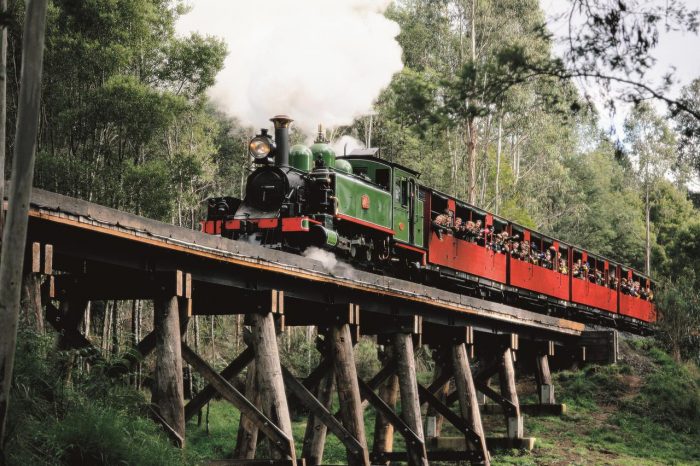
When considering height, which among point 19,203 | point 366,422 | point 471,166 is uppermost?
point 471,166

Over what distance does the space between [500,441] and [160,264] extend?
11637 mm

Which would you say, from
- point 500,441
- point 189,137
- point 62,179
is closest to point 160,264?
point 500,441

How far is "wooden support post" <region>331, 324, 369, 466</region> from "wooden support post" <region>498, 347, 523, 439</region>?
23.0 ft

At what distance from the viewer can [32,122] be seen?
30.6 feet

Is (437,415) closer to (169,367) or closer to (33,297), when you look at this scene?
(169,367)

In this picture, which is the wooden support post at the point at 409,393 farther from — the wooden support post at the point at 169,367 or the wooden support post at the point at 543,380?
the wooden support post at the point at 543,380

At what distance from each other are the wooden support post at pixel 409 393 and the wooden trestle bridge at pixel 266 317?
0.02m

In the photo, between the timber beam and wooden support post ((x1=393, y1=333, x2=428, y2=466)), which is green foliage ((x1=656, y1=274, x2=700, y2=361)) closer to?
wooden support post ((x1=393, y1=333, x2=428, y2=466))

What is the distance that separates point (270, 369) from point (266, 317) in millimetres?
700

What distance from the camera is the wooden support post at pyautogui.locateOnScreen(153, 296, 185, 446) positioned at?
454 inches

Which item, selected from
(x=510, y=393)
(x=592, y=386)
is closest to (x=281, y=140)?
(x=510, y=393)

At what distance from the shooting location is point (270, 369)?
13234 mm

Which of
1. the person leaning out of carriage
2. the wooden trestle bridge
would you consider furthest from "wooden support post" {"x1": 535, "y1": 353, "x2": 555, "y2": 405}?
the person leaning out of carriage

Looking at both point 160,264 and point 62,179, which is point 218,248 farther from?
point 62,179
